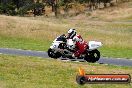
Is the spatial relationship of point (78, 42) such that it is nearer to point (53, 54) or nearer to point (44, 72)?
point (53, 54)

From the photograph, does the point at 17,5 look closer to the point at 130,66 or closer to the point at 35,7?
the point at 35,7

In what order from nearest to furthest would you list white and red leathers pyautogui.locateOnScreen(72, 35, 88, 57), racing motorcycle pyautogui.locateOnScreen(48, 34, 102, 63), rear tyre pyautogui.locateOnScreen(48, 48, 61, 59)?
white and red leathers pyautogui.locateOnScreen(72, 35, 88, 57), racing motorcycle pyautogui.locateOnScreen(48, 34, 102, 63), rear tyre pyautogui.locateOnScreen(48, 48, 61, 59)

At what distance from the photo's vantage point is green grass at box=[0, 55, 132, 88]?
17406 mm

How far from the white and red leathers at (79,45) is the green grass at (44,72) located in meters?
1.35

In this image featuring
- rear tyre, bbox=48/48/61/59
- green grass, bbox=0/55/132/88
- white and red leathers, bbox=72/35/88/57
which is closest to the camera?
green grass, bbox=0/55/132/88

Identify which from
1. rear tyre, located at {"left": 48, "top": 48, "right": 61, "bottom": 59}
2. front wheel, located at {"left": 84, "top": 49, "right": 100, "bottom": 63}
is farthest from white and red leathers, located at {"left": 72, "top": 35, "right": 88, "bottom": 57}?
rear tyre, located at {"left": 48, "top": 48, "right": 61, "bottom": 59}

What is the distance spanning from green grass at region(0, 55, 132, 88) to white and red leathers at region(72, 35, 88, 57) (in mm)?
1350

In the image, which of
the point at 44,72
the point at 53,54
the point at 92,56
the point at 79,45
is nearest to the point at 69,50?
the point at 79,45

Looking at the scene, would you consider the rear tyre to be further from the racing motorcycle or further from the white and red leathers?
the white and red leathers

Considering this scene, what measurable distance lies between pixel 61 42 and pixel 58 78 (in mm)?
5999

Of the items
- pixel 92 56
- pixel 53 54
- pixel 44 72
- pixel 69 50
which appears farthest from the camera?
pixel 53 54

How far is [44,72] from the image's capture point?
19922 mm

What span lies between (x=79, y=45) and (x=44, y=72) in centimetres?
505

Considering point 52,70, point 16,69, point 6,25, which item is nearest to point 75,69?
point 52,70
